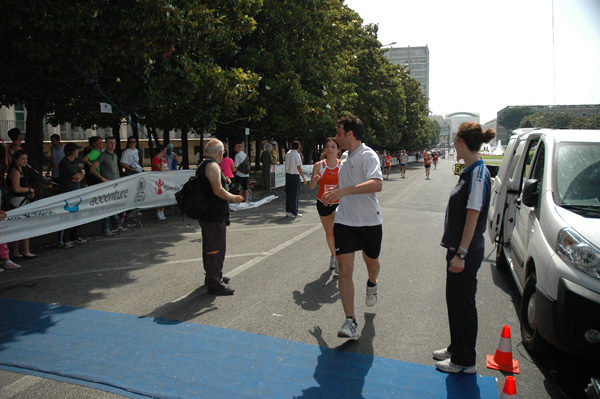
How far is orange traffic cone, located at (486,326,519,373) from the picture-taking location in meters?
3.91

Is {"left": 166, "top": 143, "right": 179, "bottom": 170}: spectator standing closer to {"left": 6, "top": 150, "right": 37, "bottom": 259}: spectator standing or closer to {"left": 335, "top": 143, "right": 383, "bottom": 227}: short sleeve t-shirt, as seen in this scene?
{"left": 6, "top": 150, "right": 37, "bottom": 259}: spectator standing

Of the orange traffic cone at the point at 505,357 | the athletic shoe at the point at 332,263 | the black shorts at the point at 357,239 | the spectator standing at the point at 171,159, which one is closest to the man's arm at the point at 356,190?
the black shorts at the point at 357,239

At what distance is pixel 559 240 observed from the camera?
151 inches

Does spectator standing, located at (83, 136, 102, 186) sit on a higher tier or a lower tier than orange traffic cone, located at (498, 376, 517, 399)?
higher

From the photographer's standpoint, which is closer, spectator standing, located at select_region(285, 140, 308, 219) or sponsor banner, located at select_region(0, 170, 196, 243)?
sponsor banner, located at select_region(0, 170, 196, 243)

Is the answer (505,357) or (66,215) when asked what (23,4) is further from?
(505,357)

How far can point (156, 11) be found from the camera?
7793 millimetres

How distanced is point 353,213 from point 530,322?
1886 millimetres

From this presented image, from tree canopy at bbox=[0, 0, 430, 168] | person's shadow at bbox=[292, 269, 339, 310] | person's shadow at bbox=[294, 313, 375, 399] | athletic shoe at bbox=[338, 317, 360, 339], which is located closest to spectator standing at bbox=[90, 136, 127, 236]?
tree canopy at bbox=[0, 0, 430, 168]

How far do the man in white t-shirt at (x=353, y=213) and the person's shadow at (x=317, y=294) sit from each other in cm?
97

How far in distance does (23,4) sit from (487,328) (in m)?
7.69

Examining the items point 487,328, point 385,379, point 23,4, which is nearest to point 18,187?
point 23,4

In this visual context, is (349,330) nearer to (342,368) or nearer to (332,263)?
(342,368)

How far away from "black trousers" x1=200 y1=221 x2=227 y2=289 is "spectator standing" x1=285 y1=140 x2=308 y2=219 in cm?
585
